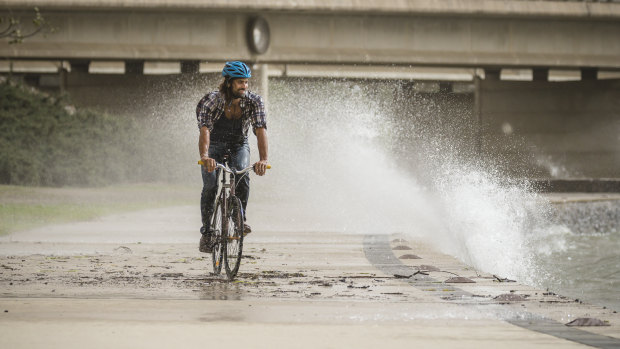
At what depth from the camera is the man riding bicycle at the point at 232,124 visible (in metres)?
9.93

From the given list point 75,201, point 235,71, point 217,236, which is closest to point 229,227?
point 217,236

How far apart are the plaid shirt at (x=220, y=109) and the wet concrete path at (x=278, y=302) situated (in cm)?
138

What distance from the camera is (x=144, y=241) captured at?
15.0 m

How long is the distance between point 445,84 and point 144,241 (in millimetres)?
41135

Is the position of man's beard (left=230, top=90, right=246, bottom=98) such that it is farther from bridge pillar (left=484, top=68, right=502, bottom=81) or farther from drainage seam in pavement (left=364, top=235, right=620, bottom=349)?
bridge pillar (left=484, top=68, right=502, bottom=81)

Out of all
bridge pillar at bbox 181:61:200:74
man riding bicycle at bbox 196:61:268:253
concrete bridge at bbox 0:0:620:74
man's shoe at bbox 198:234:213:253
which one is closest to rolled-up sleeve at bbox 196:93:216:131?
man riding bicycle at bbox 196:61:268:253

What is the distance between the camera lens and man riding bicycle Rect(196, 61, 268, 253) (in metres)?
9.93

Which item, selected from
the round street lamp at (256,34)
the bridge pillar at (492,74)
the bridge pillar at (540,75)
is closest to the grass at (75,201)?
the round street lamp at (256,34)

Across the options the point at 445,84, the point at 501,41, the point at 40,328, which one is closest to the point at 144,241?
the point at 40,328

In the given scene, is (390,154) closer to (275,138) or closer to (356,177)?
(275,138)

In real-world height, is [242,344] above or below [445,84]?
below

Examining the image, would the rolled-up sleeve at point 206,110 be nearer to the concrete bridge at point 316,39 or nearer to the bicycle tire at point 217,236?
the bicycle tire at point 217,236

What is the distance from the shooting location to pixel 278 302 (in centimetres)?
839

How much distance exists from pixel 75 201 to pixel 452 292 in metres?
17.3
